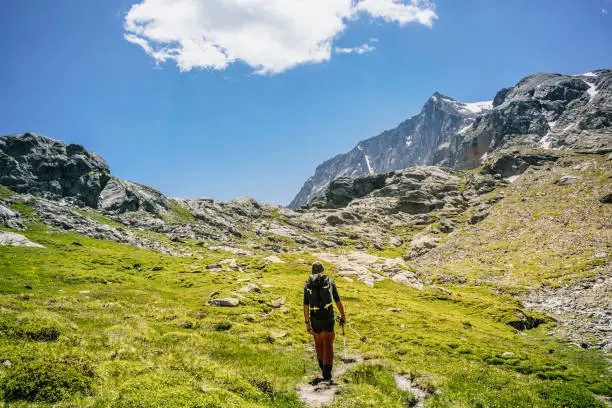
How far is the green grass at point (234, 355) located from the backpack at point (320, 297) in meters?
3.38

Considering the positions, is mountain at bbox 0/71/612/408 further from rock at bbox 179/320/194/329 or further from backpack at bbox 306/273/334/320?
backpack at bbox 306/273/334/320

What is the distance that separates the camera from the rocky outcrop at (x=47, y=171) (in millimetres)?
175125

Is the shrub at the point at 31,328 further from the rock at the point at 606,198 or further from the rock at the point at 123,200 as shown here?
the rock at the point at 123,200

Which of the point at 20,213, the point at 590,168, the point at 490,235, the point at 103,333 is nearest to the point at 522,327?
the point at 103,333

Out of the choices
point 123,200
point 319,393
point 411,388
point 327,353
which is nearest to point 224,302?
point 327,353

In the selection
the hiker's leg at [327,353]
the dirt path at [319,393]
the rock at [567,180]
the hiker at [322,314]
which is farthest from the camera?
the rock at [567,180]

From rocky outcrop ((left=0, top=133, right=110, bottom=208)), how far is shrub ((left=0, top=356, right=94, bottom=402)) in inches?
7720

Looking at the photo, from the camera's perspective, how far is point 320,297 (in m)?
16.9

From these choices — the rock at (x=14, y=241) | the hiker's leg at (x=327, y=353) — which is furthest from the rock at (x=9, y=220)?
the hiker's leg at (x=327, y=353)

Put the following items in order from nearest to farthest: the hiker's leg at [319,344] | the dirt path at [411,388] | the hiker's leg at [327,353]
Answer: the dirt path at [411,388] → the hiker's leg at [327,353] → the hiker's leg at [319,344]

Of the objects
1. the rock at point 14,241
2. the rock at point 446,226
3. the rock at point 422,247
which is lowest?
the rock at point 14,241

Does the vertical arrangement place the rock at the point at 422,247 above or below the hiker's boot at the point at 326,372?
above

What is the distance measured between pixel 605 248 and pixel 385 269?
193 feet

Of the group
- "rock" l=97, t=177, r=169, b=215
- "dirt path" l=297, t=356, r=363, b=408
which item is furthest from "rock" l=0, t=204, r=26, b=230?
"dirt path" l=297, t=356, r=363, b=408
